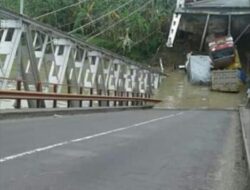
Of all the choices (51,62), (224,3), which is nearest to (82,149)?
(51,62)

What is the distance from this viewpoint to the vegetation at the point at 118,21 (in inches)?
2744

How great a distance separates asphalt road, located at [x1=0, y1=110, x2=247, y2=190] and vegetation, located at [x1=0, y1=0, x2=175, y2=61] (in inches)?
2091

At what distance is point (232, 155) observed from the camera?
41.6 feet

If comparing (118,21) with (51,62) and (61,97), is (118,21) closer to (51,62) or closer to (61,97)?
(51,62)

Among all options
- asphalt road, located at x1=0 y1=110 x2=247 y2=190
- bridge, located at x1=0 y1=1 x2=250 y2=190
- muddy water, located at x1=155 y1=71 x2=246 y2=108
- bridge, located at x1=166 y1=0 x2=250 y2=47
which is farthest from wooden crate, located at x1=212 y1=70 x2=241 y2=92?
asphalt road, located at x1=0 y1=110 x2=247 y2=190

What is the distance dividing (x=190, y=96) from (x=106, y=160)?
43931 mm

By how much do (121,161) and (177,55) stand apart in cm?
5922

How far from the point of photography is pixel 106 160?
10.6 meters

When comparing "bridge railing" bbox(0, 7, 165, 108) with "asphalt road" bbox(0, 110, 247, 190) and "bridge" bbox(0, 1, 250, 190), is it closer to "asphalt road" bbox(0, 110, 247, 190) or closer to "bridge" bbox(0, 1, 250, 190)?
"bridge" bbox(0, 1, 250, 190)

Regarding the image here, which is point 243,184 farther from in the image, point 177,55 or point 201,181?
point 177,55

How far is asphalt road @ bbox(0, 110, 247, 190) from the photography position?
330 inches

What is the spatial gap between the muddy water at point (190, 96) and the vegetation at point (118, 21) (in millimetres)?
9570

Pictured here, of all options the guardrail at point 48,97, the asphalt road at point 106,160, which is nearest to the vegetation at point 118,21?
the guardrail at point 48,97

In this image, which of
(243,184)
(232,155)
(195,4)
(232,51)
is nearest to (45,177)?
(243,184)
